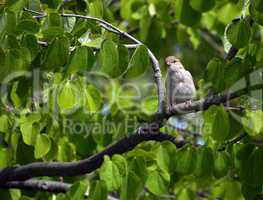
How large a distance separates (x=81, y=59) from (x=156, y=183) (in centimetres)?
65

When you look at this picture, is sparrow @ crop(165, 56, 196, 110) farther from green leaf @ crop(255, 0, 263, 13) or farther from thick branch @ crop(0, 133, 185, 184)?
green leaf @ crop(255, 0, 263, 13)

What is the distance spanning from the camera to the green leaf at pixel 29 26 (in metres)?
2.68

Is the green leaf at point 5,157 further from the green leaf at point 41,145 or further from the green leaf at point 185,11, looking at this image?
the green leaf at point 185,11

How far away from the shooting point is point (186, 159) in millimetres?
2711

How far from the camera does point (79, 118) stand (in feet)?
12.5

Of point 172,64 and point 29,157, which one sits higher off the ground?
point 172,64

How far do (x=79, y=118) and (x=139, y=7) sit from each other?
117cm

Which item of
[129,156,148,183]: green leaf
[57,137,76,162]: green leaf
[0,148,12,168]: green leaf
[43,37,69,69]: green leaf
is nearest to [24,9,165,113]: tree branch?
[43,37,69,69]: green leaf

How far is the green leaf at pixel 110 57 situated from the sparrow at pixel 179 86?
3.22 feet

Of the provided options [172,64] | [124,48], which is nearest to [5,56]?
[124,48]

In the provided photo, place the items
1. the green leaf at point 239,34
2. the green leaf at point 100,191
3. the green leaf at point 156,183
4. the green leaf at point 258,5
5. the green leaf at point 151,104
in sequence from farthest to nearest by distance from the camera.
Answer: the green leaf at point 151,104 → the green leaf at point 156,183 → the green leaf at point 100,191 → the green leaf at point 239,34 → the green leaf at point 258,5

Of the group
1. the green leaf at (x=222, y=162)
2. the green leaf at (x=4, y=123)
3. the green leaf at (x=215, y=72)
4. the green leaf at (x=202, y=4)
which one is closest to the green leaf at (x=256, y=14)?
the green leaf at (x=215, y=72)

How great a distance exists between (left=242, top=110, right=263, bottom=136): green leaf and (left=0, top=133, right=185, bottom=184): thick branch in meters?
0.31

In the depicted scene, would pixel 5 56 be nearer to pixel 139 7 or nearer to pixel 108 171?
pixel 108 171
